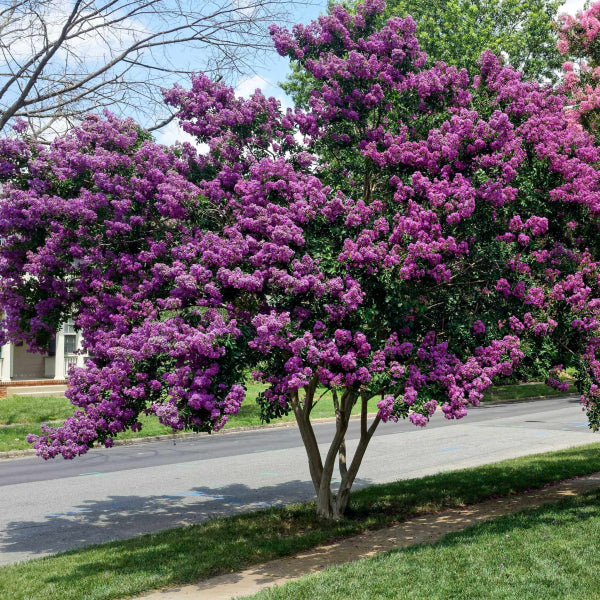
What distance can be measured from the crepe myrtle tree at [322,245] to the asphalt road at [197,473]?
279 cm

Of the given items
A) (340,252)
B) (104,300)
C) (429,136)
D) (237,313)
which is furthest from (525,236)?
(104,300)

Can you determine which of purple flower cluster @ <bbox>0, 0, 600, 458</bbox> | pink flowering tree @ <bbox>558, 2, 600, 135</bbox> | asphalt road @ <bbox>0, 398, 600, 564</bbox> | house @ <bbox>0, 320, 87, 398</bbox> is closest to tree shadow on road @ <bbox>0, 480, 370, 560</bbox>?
asphalt road @ <bbox>0, 398, 600, 564</bbox>

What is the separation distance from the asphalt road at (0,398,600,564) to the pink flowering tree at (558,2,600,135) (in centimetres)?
786

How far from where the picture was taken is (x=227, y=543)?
8797mm

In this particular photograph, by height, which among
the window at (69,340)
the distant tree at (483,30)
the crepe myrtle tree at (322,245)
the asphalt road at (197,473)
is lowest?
the asphalt road at (197,473)

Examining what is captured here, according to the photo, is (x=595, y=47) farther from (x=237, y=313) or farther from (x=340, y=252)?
(x=237, y=313)

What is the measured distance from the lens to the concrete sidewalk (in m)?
7.06

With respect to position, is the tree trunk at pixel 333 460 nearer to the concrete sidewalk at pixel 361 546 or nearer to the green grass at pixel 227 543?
the green grass at pixel 227 543

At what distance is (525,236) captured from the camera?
25.8ft

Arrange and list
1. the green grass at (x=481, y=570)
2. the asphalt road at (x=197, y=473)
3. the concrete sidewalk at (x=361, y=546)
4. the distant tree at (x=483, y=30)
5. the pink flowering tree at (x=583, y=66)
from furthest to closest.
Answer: the distant tree at (x=483, y=30) < the pink flowering tree at (x=583, y=66) < the asphalt road at (x=197, y=473) < the concrete sidewalk at (x=361, y=546) < the green grass at (x=481, y=570)

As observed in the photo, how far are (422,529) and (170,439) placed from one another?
43.2ft

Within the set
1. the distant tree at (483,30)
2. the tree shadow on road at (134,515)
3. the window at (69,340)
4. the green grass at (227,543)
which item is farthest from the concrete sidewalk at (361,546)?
the window at (69,340)

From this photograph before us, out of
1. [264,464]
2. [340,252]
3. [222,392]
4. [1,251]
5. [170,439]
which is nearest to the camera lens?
[222,392]

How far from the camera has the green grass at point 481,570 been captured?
6.32 meters
